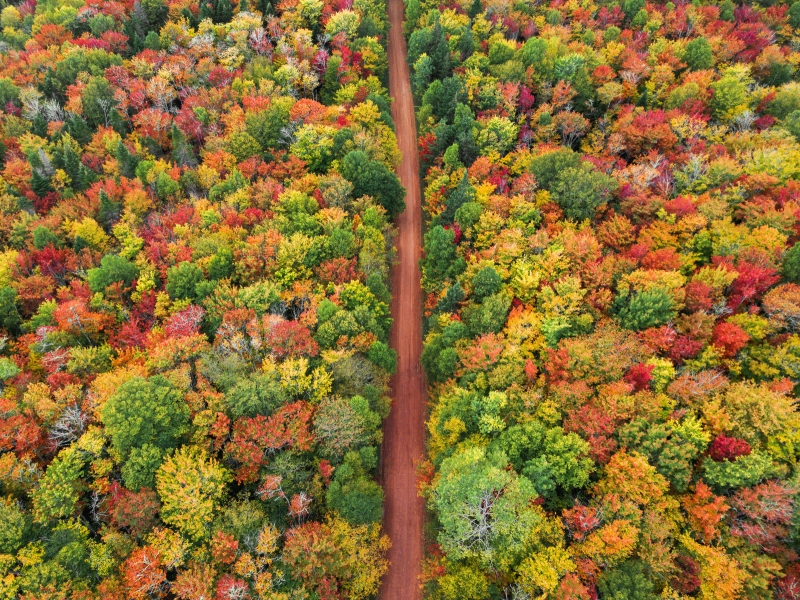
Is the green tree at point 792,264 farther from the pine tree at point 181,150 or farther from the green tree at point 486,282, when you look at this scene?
the pine tree at point 181,150

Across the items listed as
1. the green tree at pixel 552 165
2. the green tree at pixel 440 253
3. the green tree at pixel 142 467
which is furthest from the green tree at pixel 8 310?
the green tree at pixel 552 165

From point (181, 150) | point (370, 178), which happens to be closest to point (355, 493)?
point (370, 178)

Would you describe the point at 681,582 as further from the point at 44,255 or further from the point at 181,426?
the point at 44,255

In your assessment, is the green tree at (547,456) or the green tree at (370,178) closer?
the green tree at (547,456)

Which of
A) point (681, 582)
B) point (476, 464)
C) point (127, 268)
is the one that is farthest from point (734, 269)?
point (127, 268)

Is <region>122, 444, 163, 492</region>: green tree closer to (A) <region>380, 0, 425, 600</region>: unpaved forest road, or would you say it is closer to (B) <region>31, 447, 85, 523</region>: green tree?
(B) <region>31, 447, 85, 523</region>: green tree
